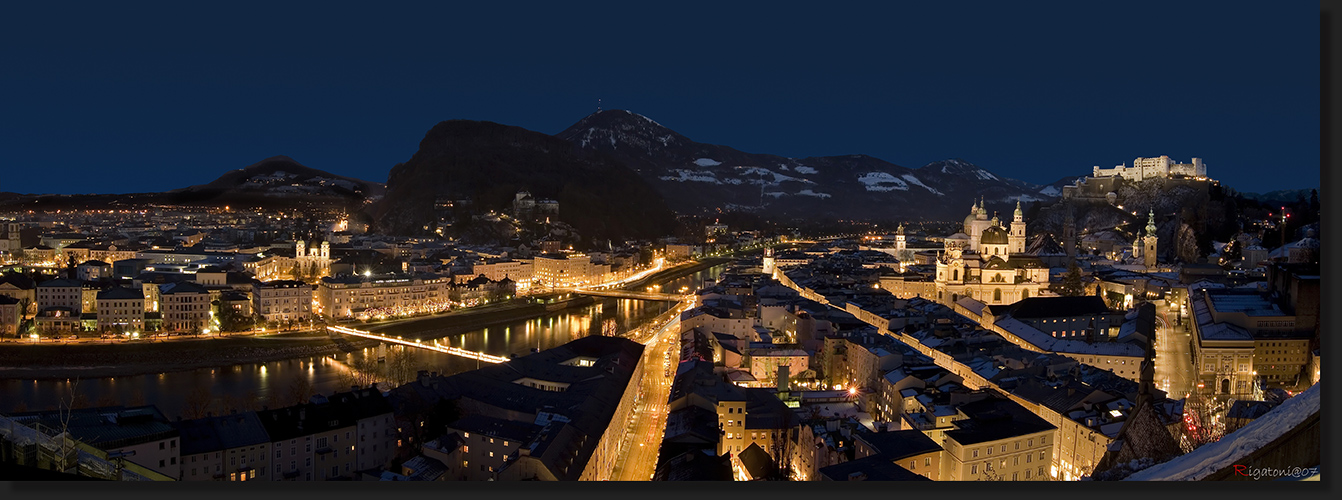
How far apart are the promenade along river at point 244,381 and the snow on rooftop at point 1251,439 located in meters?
7.91

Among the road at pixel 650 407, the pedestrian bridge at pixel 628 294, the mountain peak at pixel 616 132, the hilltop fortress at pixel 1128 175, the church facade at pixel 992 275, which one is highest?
the mountain peak at pixel 616 132

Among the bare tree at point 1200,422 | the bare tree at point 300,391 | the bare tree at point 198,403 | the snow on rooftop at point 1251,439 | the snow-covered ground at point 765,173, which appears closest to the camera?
the snow on rooftop at point 1251,439

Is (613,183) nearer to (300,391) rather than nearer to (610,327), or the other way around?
(610,327)

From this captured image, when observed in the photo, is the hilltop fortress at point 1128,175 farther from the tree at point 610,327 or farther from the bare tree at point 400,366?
the bare tree at point 400,366

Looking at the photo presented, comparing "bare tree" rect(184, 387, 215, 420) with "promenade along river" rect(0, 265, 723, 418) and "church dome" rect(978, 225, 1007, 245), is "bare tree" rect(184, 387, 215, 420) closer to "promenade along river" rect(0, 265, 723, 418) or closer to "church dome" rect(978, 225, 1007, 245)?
"promenade along river" rect(0, 265, 723, 418)

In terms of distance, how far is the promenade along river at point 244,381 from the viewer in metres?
8.84

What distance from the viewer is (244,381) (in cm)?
1001

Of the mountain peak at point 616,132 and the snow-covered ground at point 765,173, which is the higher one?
the mountain peak at point 616,132

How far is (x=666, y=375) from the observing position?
10219 mm

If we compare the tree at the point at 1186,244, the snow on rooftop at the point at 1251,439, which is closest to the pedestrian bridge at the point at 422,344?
the snow on rooftop at the point at 1251,439

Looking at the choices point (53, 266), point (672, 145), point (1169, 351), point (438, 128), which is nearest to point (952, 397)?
point (1169, 351)

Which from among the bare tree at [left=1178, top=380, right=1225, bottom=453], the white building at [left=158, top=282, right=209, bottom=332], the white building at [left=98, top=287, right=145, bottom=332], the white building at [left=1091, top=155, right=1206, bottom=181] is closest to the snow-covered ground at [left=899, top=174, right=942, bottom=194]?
the white building at [left=1091, top=155, right=1206, bottom=181]

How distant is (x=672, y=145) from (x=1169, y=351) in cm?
6190

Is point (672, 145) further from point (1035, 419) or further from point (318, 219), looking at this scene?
point (1035, 419)
